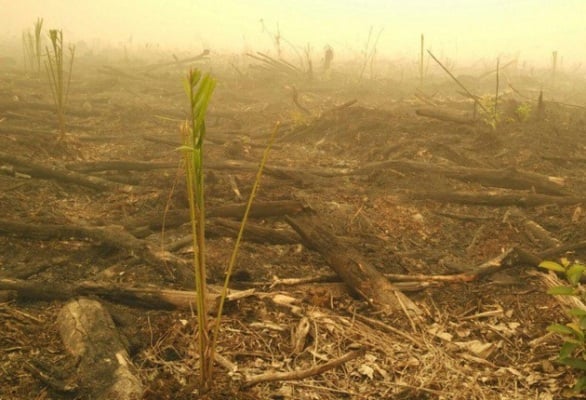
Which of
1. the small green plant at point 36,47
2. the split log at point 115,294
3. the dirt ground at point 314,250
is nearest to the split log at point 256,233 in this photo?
the dirt ground at point 314,250

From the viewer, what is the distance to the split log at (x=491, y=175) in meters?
4.86

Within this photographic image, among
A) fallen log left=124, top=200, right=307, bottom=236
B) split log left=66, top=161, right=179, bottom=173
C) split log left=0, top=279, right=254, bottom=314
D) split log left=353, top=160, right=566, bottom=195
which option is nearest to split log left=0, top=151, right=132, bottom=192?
split log left=66, top=161, right=179, bottom=173

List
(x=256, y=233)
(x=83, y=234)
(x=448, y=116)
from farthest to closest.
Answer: (x=448, y=116)
(x=256, y=233)
(x=83, y=234)

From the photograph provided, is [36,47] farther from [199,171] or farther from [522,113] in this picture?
[522,113]

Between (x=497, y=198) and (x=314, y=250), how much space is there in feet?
6.86

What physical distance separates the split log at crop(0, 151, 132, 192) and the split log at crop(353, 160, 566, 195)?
2549 mm

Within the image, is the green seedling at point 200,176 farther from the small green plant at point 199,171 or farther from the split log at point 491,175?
the split log at point 491,175

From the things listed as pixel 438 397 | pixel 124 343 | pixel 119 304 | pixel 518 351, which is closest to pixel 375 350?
pixel 438 397

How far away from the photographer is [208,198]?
4410mm

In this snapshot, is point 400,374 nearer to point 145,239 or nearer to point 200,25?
point 145,239

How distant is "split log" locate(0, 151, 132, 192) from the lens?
4.64m

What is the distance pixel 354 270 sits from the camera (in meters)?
3.05

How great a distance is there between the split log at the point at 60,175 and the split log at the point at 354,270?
2116 millimetres

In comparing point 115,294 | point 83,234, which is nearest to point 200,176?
point 115,294
